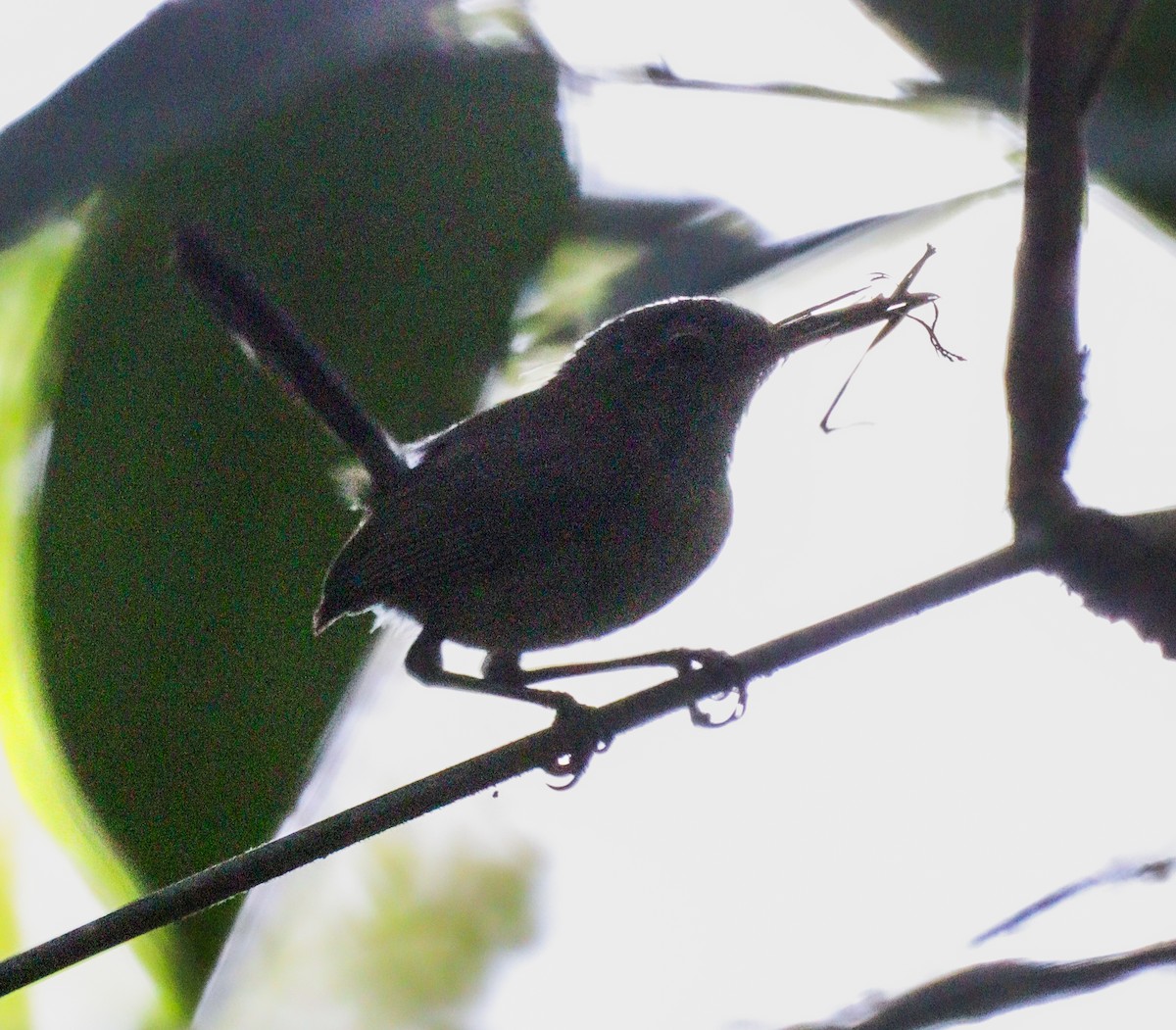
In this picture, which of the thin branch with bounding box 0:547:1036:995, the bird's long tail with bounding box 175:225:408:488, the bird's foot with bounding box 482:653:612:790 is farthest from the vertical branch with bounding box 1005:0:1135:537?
the bird's long tail with bounding box 175:225:408:488

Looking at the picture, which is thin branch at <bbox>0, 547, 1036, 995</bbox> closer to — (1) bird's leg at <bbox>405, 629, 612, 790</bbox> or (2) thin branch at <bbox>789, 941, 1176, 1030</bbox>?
(2) thin branch at <bbox>789, 941, 1176, 1030</bbox>

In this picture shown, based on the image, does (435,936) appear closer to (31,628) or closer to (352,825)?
(31,628)

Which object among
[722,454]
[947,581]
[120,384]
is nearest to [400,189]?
[120,384]

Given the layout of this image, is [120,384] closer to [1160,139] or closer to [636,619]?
[636,619]

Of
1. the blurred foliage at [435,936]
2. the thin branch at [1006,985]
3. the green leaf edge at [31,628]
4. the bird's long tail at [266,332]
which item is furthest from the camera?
the blurred foliage at [435,936]

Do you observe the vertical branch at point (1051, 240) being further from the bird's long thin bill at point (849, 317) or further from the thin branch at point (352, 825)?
the bird's long thin bill at point (849, 317)

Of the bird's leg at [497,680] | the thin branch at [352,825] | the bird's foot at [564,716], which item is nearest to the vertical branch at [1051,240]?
the thin branch at [352,825]
